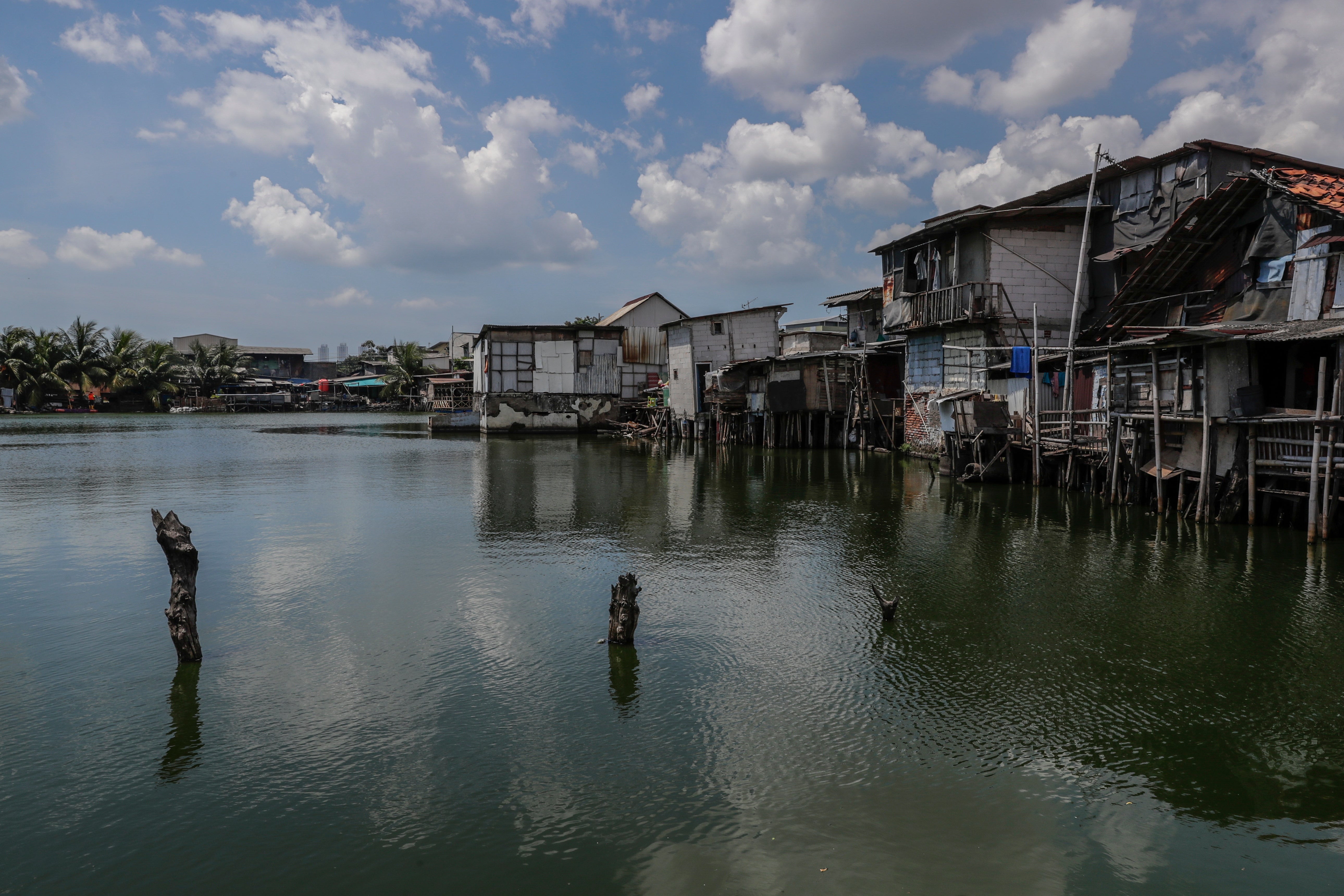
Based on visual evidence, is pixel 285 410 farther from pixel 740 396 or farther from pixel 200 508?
pixel 200 508

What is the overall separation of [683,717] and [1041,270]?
73.2 ft

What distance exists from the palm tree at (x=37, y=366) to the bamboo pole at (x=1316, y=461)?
7803 cm

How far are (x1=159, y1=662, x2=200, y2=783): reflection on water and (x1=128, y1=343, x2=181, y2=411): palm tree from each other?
73967 mm

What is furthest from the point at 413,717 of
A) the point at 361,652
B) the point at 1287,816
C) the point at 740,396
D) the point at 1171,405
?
the point at 740,396

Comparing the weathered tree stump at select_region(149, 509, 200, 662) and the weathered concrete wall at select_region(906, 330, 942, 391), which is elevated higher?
the weathered concrete wall at select_region(906, 330, 942, 391)

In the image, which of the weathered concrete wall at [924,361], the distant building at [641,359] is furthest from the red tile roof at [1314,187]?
the distant building at [641,359]

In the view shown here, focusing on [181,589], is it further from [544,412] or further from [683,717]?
[544,412]

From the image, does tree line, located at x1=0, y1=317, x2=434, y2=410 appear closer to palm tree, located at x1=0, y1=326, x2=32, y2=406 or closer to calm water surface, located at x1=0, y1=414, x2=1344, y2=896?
palm tree, located at x1=0, y1=326, x2=32, y2=406

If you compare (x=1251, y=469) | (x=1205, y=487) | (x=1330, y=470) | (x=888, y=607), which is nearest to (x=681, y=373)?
(x=1205, y=487)

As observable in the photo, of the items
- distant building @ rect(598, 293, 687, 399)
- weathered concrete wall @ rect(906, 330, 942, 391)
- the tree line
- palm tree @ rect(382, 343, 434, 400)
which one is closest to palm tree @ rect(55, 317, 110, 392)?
the tree line

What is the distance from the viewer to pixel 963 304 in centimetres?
2461

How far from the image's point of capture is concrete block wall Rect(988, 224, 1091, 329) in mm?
24172

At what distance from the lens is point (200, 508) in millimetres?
17422

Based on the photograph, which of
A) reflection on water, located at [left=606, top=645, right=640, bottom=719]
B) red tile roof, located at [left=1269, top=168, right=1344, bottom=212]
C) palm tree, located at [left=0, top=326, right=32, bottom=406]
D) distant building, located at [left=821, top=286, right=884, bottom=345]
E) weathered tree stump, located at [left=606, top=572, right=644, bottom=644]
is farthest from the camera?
palm tree, located at [left=0, top=326, right=32, bottom=406]
